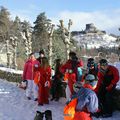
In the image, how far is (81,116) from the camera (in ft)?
25.1

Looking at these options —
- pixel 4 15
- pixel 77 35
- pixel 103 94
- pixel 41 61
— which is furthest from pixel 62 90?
pixel 77 35

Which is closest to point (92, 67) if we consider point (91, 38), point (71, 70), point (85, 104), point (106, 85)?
point (71, 70)

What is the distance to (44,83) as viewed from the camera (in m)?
13.5

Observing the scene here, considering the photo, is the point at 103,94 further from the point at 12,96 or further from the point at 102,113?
the point at 12,96

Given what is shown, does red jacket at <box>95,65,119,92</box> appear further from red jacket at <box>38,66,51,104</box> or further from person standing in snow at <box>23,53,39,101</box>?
person standing in snow at <box>23,53,39,101</box>

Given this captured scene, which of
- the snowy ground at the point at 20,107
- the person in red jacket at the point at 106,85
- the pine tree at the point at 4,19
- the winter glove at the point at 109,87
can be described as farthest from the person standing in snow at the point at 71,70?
the pine tree at the point at 4,19

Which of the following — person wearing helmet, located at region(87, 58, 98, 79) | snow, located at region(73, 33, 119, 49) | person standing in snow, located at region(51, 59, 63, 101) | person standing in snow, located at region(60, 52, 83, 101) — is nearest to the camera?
person wearing helmet, located at region(87, 58, 98, 79)

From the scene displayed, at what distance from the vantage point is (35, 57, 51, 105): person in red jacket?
1340 cm

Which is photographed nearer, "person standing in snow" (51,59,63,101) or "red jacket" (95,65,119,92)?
"red jacket" (95,65,119,92)

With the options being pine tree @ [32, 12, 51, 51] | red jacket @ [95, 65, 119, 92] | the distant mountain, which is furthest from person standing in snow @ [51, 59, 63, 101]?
the distant mountain

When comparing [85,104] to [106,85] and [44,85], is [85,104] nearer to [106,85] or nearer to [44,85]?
[106,85]

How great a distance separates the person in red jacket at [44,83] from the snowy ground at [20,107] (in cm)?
27

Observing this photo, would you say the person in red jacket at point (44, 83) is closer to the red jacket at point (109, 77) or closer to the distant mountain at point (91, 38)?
the red jacket at point (109, 77)

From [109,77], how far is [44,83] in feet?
10.0
